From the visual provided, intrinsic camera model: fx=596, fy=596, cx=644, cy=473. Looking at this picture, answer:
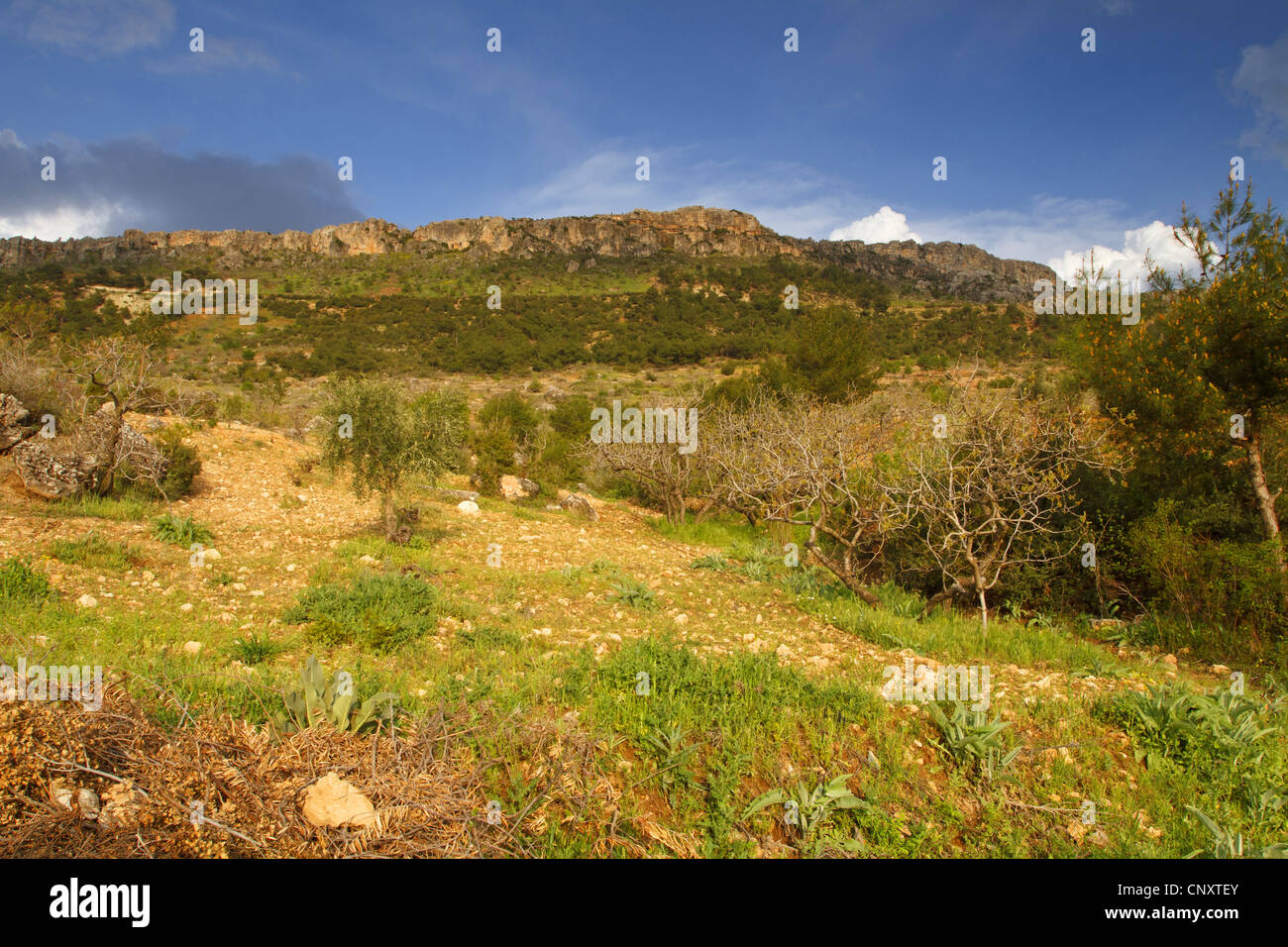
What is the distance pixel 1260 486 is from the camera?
21.5 ft

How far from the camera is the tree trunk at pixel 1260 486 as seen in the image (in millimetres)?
6395

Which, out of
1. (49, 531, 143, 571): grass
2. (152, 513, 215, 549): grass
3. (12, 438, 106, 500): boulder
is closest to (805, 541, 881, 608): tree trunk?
(49, 531, 143, 571): grass

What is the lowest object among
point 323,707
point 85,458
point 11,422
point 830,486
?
point 323,707

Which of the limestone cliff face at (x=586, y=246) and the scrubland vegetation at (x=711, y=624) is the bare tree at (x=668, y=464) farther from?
the limestone cliff face at (x=586, y=246)

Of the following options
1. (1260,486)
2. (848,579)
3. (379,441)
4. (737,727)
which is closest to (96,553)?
(379,441)

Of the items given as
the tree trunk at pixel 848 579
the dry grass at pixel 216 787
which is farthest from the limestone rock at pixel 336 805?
the tree trunk at pixel 848 579

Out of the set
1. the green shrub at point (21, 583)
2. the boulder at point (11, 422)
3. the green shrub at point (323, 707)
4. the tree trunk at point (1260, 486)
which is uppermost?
the boulder at point (11, 422)

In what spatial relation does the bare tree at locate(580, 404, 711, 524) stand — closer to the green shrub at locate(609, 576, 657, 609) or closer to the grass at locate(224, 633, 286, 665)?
the green shrub at locate(609, 576, 657, 609)

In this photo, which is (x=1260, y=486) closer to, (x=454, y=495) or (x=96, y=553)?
(x=96, y=553)

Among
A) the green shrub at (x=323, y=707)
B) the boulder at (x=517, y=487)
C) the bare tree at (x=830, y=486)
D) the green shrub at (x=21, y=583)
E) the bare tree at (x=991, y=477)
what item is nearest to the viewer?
the green shrub at (x=323, y=707)

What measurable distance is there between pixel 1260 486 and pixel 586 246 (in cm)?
8091

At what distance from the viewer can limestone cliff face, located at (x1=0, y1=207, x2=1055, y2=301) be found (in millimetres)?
67938

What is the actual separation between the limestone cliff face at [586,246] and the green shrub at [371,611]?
7061 cm
